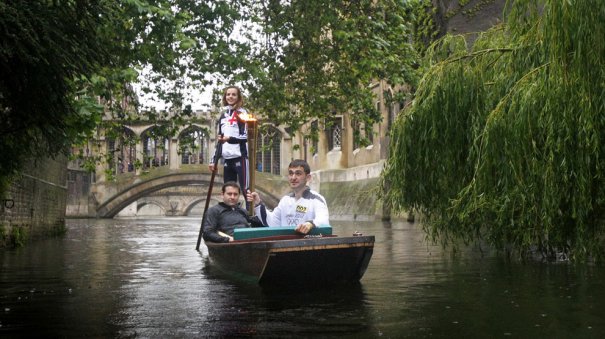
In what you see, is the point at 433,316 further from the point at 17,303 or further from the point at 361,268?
the point at 17,303

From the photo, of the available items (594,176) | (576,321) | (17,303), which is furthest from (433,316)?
(17,303)

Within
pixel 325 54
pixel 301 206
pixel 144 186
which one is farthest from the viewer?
pixel 144 186

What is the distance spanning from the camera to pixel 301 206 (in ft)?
24.5

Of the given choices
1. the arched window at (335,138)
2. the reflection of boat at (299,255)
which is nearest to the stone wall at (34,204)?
the reflection of boat at (299,255)

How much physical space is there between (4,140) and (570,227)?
4.76 meters

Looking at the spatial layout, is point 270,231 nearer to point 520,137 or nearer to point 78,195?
point 520,137

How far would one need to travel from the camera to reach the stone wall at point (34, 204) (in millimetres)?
12766

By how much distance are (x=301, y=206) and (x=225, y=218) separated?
1.24m

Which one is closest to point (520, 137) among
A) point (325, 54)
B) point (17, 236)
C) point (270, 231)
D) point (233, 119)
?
point (270, 231)

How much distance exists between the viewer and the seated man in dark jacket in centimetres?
823

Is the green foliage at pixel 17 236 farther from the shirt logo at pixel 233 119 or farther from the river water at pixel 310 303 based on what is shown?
the shirt logo at pixel 233 119

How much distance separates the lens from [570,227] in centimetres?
706

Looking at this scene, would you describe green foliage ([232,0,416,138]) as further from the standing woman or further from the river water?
the river water

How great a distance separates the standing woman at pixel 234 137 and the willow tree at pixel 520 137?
1.80 metres
